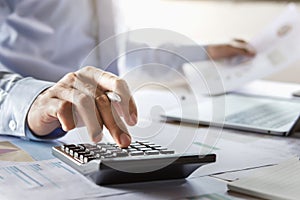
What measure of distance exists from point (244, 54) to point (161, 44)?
2.53 ft

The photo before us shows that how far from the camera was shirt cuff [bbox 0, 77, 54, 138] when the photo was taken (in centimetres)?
93

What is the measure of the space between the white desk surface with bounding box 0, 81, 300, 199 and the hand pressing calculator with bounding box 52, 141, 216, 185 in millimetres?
12

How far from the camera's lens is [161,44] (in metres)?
0.85

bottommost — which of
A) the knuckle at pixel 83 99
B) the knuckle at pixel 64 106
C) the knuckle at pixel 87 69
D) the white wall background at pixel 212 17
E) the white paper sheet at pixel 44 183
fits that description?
the white paper sheet at pixel 44 183

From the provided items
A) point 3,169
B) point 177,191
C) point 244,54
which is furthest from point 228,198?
point 244,54

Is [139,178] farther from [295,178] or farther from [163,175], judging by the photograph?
[295,178]

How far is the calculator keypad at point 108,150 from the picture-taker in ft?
2.26

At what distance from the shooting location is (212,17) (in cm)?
262

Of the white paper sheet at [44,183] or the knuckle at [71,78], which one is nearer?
the white paper sheet at [44,183]

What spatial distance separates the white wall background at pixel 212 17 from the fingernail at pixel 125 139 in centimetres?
161

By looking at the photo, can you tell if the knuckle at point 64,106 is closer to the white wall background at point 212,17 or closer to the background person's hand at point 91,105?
the background person's hand at point 91,105

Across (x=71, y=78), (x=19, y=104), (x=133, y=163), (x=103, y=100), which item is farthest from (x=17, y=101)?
(x=133, y=163)

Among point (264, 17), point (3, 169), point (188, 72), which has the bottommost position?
point (3, 169)

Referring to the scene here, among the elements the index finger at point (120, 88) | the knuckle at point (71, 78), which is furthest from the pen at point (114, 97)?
the knuckle at point (71, 78)
